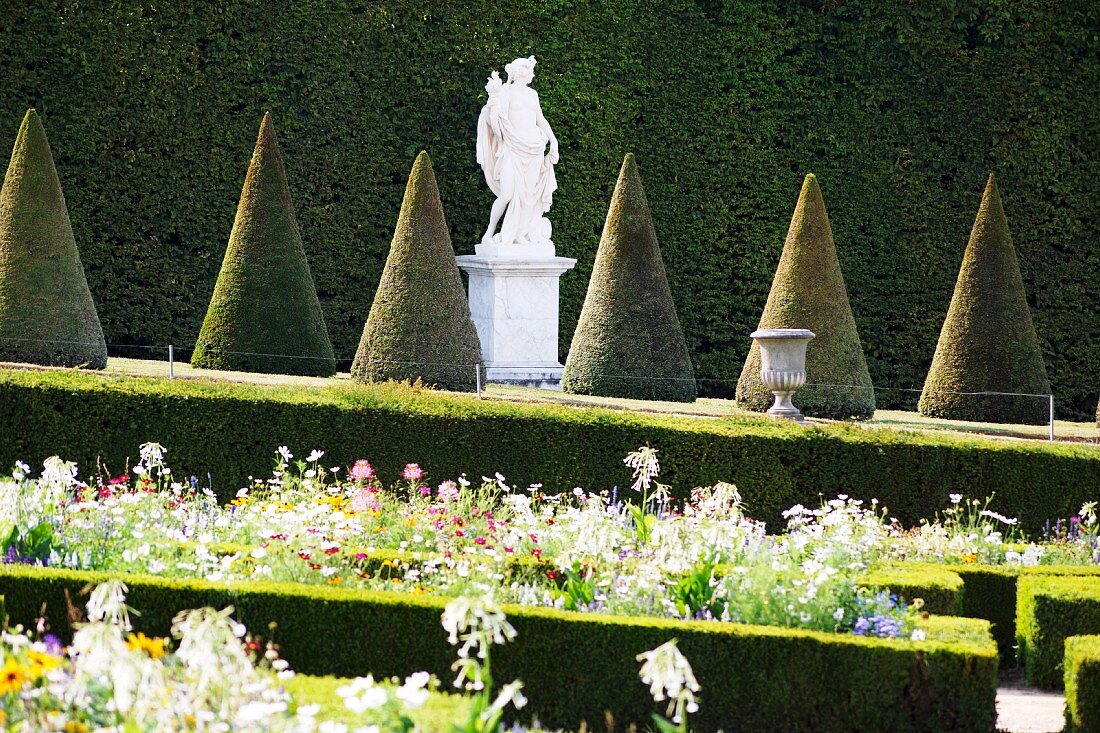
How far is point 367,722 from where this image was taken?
4570mm

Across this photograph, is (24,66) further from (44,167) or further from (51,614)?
(51,614)

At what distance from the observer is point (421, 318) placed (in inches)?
609

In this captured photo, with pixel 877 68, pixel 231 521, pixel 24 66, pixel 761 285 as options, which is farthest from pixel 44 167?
pixel 877 68

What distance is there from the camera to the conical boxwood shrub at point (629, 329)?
16547 mm

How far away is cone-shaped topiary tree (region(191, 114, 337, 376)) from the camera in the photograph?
15742 millimetres

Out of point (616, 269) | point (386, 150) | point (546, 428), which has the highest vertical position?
point (386, 150)

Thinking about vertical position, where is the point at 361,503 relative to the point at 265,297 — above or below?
below

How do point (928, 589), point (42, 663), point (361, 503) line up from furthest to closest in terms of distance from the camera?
point (361, 503)
point (928, 589)
point (42, 663)

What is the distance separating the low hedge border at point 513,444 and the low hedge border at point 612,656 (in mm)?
4183

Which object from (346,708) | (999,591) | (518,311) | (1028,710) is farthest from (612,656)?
(518,311)

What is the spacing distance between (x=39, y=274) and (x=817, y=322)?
7.89 m

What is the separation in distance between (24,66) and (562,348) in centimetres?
720

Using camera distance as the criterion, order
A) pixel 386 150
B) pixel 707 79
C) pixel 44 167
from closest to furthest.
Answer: pixel 44 167 < pixel 386 150 < pixel 707 79

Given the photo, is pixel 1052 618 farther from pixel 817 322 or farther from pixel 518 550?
pixel 817 322
